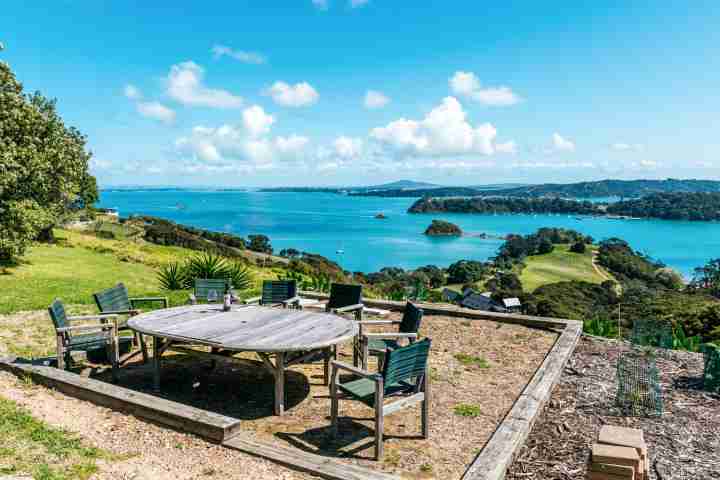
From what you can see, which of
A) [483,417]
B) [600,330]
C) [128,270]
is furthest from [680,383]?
[128,270]

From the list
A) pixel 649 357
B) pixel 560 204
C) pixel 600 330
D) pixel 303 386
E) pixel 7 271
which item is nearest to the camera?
pixel 303 386

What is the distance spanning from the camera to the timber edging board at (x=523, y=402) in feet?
11.4

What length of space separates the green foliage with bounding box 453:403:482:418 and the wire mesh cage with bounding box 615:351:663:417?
1.40 metres

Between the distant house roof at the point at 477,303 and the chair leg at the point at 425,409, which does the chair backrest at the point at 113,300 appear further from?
the distant house roof at the point at 477,303

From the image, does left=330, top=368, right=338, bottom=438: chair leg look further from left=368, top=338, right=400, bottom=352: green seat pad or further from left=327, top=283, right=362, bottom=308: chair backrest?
left=327, top=283, right=362, bottom=308: chair backrest

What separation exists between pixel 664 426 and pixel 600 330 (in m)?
3.45

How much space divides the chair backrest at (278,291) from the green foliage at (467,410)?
293cm

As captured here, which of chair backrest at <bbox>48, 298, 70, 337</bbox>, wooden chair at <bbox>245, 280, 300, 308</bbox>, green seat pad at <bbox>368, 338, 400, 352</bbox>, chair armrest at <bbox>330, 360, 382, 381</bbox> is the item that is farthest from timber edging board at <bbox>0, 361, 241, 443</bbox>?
wooden chair at <bbox>245, 280, 300, 308</bbox>

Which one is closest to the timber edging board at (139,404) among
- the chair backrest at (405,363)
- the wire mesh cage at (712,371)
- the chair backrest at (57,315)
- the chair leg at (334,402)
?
the chair backrest at (57,315)

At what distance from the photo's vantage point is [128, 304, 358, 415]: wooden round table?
4379 millimetres

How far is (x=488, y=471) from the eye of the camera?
3361mm

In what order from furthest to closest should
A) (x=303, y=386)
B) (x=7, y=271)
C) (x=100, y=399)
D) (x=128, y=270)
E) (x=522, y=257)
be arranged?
(x=522, y=257) < (x=128, y=270) < (x=7, y=271) < (x=303, y=386) < (x=100, y=399)

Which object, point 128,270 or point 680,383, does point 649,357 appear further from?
point 128,270

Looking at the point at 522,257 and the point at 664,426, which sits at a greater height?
the point at 664,426
